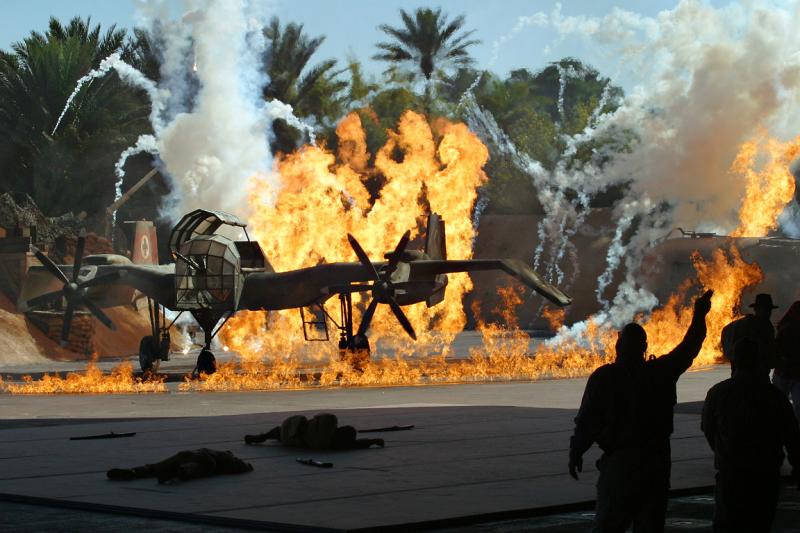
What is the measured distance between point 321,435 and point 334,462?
1274mm

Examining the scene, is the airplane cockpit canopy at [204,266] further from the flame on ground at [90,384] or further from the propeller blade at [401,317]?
the propeller blade at [401,317]

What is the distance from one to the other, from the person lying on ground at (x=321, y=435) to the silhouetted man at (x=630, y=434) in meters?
9.65

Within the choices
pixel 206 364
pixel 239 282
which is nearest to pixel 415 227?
pixel 239 282

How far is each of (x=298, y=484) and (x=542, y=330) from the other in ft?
205

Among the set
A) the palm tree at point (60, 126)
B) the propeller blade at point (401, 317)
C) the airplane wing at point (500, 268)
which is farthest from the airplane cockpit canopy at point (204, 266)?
the palm tree at point (60, 126)

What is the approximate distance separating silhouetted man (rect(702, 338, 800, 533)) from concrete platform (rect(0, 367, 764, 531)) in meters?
3.85

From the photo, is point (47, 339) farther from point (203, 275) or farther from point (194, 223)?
point (203, 275)

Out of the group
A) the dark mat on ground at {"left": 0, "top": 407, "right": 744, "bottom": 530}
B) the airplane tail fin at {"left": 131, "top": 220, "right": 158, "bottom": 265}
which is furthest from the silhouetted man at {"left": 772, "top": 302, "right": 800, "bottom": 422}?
the airplane tail fin at {"left": 131, "top": 220, "right": 158, "bottom": 265}

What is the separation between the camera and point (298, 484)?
53.3 feet

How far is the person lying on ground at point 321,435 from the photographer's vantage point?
19.7 m

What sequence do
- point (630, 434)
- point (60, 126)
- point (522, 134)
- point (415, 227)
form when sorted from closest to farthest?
point (630, 434), point (415, 227), point (60, 126), point (522, 134)

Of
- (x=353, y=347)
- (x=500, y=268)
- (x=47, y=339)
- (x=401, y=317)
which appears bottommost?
(x=353, y=347)

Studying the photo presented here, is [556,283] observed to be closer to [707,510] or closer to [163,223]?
[163,223]

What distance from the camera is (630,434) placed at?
10.2 meters
